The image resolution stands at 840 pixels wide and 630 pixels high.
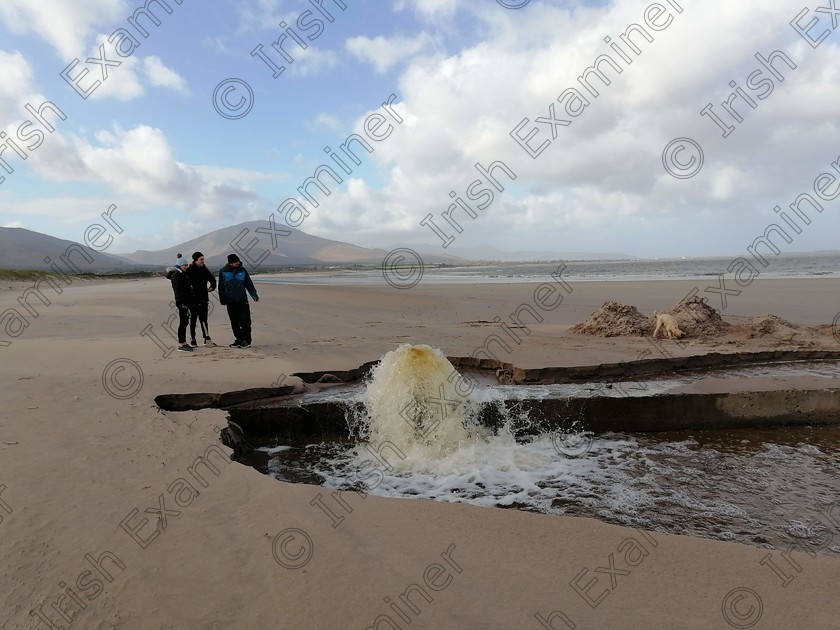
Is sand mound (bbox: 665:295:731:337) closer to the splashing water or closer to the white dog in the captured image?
the white dog

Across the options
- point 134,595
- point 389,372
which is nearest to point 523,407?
point 389,372

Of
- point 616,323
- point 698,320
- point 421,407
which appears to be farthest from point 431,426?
point 698,320

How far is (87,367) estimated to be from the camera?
727 cm

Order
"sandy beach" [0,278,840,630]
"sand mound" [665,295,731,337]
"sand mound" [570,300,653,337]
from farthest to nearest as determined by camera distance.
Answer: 1. "sand mound" [570,300,653,337]
2. "sand mound" [665,295,731,337]
3. "sandy beach" [0,278,840,630]

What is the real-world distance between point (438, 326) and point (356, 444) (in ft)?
23.4

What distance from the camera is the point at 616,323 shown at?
11.2 meters

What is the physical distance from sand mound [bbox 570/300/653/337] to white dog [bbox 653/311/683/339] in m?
0.32

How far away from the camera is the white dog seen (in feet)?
33.7

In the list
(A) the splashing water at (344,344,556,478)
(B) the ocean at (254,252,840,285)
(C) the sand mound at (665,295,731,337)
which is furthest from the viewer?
(B) the ocean at (254,252,840,285)

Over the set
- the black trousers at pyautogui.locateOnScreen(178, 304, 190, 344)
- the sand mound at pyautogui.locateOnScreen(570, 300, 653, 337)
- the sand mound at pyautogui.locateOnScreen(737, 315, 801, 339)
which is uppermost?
the sand mound at pyautogui.locateOnScreen(737, 315, 801, 339)

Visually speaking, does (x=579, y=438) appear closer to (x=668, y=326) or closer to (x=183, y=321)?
(x=668, y=326)

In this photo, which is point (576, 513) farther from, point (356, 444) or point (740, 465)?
point (356, 444)

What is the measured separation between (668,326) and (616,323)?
42.7 inches

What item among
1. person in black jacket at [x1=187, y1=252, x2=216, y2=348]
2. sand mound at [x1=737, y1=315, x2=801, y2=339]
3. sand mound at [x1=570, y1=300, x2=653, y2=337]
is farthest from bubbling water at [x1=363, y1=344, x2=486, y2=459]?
sand mound at [x1=737, y1=315, x2=801, y2=339]
